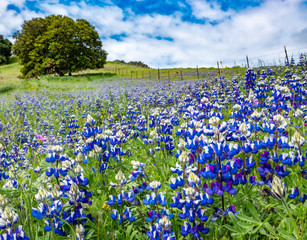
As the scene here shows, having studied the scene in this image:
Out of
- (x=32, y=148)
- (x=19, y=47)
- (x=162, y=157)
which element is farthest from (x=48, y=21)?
(x=162, y=157)

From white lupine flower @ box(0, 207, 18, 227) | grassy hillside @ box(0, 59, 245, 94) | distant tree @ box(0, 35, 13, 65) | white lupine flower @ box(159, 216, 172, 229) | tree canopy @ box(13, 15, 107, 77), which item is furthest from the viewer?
distant tree @ box(0, 35, 13, 65)

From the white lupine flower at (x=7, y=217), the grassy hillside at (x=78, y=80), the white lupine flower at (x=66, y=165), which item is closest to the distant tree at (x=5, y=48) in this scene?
the grassy hillside at (x=78, y=80)

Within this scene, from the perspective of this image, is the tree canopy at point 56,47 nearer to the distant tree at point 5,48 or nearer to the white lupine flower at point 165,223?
the white lupine flower at point 165,223

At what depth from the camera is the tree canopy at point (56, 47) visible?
33062mm

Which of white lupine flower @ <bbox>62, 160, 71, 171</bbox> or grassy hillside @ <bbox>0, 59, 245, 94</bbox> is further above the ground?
grassy hillside @ <bbox>0, 59, 245, 94</bbox>

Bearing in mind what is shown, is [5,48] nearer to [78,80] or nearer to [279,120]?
[78,80]

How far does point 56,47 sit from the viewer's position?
106 ft

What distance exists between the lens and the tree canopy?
108ft

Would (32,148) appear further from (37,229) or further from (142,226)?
(142,226)

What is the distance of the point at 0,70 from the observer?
5206 cm

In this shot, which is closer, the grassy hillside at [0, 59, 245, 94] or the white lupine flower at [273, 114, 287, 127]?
the white lupine flower at [273, 114, 287, 127]

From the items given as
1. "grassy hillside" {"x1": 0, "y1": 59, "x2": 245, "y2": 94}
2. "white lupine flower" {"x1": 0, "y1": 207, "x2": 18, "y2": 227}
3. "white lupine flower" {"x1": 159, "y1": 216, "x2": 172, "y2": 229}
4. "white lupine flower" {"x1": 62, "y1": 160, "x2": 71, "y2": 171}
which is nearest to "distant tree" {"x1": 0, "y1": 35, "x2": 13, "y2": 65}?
"grassy hillside" {"x1": 0, "y1": 59, "x2": 245, "y2": 94}

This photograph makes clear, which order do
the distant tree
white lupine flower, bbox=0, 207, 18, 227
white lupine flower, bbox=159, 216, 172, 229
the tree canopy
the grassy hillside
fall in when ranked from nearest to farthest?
white lupine flower, bbox=0, 207, 18, 227 → white lupine flower, bbox=159, 216, 172, 229 → the grassy hillside → the tree canopy → the distant tree

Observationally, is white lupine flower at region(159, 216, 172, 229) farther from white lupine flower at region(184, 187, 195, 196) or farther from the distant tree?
the distant tree
